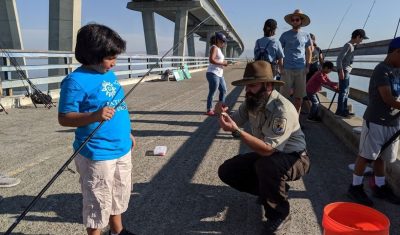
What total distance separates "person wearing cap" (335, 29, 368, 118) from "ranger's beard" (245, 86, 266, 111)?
432cm

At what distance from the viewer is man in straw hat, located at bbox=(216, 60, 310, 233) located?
315 cm

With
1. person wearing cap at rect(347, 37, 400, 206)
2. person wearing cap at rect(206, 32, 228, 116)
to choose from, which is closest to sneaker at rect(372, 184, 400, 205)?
person wearing cap at rect(347, 37, 400, 206)

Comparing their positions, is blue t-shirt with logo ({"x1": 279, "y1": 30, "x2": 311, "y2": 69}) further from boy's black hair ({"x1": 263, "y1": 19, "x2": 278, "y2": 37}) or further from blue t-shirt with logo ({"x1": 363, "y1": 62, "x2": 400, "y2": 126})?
blue t-shirt with logo ({"x1": 363, "y1": 62, "x2": 400, "y2": 126})

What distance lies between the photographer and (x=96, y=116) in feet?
7.97

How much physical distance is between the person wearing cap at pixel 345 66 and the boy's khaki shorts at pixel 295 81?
0.86 meters

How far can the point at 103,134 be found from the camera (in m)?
2.60

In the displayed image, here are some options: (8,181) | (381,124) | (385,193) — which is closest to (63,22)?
Result: (8,181)

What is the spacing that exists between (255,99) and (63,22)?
536 inches

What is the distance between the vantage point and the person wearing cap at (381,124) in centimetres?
357

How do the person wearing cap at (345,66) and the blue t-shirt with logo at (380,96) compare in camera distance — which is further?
the person wearing cap at (345,66)

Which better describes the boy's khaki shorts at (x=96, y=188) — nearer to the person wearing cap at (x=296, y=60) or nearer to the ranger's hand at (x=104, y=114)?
the ranger's hand at (x=104, y=114)

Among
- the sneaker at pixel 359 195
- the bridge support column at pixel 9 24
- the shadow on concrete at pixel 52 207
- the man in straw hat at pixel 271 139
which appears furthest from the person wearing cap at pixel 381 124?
the bridge support column at pixel 9 24

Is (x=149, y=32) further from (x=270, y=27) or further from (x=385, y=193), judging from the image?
(x=385, y=193)

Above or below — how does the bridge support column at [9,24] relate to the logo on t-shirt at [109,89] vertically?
above
